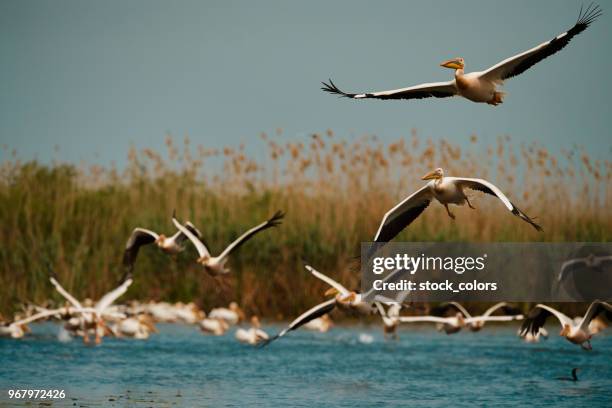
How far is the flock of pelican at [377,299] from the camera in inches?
424

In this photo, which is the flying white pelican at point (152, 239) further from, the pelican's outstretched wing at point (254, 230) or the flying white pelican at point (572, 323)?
the flying white pelican at point (572, 323)

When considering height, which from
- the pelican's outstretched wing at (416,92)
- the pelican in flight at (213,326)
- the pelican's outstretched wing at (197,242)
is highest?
the pelican's outstretched wing at (416,92)

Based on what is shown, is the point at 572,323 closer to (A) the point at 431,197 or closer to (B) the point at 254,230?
(A) the point at 431,197

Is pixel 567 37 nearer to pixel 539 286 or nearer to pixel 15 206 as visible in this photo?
pixel 539 286

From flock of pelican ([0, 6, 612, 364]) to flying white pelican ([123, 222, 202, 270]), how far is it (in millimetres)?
12

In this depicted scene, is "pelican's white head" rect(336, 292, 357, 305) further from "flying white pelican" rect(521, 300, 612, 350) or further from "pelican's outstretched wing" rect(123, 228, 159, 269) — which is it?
"pelican's outstretched wing" rect(123, 228, 159, 269)

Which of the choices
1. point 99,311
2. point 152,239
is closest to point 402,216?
point 152,239

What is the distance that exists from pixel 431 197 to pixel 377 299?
6.39 feet

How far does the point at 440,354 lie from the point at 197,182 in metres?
7.13

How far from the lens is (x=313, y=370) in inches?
535

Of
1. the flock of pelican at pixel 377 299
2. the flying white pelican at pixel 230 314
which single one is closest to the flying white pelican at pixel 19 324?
the flock of pelican at pixel 377 299

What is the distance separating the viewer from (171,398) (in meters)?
11.6

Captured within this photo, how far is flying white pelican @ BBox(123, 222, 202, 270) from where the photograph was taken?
1342cm

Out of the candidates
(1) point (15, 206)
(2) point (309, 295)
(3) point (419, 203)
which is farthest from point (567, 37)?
(1) point (15, 206)
